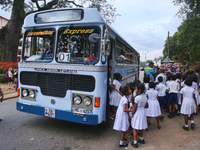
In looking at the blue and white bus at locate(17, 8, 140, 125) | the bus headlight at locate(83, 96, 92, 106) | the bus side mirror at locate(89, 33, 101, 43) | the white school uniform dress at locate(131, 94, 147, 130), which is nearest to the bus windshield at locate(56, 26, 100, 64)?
the blue and white bus at locate(17, 8, 140, 125)

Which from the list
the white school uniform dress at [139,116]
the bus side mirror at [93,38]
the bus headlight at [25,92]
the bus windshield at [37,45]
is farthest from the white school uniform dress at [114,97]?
the bus headlight at [25,92]

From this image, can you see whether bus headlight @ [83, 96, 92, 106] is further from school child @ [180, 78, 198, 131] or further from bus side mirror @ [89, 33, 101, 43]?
school child @ [180, 78, 198, 131]

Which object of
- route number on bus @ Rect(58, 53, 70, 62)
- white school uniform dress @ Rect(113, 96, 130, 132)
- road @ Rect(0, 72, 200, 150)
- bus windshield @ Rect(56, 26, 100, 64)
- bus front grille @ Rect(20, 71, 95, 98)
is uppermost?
bus windshield @ Rect(56, 26, 100, 64)

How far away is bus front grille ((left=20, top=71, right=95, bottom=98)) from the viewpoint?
3.86 metres

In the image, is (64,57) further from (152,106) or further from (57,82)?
(152,106)

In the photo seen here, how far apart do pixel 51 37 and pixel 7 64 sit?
12.3 meters

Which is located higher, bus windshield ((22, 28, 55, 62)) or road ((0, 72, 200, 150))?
bus windshield ((22, 28, 55, 62))

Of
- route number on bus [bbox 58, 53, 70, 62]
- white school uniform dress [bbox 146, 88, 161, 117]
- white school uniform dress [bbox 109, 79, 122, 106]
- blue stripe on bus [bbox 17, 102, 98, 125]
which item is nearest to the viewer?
blue stripe on bus [bbox 17, 102, 98, 125]

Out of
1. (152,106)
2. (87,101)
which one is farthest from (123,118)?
(152,106)

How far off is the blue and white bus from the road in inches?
21.6

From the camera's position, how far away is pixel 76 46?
4078mm

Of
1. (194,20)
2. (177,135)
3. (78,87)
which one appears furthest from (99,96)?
(194,20)

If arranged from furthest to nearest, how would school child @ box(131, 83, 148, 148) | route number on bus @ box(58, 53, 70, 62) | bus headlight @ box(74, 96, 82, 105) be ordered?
route number on bus @ box(58, 53, 70, 62) → bus headlight @ box(74, 96, 82, 105) → school child @ box(131, 83, 148, 148)

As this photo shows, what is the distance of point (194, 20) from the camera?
525 inches
